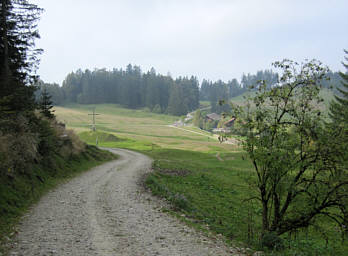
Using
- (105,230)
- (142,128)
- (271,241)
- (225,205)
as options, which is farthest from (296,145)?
(142,128)

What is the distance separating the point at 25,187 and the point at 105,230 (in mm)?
8616

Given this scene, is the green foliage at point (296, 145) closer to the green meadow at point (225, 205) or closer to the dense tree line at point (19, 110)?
the green meadow at point (225, 205)

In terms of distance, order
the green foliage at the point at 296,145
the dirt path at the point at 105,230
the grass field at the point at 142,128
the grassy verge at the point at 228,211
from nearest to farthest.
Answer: the dirt path at the point at 105,230
the green foliage at the point at 296,145
the grassy verge at the point at 228,211
the grass field at the point at 142,128

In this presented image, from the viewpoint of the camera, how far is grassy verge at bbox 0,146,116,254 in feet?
37.5

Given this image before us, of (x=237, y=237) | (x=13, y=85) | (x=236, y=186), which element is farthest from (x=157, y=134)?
(x=237, y=237)

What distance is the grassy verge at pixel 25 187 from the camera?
11.4 meters

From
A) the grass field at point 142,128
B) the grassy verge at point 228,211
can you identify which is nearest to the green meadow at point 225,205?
the grassy verge at point 228,211

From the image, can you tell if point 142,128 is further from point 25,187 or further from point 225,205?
point 25,187

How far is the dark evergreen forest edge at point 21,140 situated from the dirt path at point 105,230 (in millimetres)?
1035

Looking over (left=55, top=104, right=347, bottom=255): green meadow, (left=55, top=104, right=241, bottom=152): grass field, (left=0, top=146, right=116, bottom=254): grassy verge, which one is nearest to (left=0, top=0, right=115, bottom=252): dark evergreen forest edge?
(left=0, top=146, right=116, bottom=254): grassy verge

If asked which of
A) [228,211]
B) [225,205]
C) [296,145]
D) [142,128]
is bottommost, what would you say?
[142,128]

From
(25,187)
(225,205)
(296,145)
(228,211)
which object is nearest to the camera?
(296,145)

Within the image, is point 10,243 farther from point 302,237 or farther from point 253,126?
point 302,237

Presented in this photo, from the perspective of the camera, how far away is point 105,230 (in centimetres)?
1098
